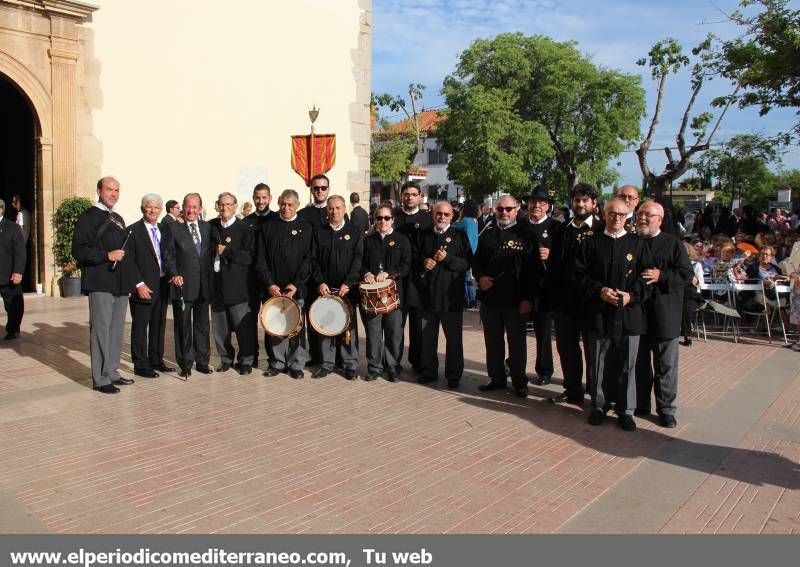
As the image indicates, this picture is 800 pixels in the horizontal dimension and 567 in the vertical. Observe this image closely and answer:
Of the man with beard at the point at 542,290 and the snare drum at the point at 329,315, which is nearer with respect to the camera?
the man with beard at the point at 542,290

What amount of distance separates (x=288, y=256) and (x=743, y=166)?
41498 mm

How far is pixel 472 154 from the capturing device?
129 ft

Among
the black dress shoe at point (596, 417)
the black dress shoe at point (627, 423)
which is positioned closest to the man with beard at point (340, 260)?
the black dress shoe at point (596, 417)

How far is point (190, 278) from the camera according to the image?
689 centimetres

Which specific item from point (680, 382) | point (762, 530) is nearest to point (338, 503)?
point (762, 530)

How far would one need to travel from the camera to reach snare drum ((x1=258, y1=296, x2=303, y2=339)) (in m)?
6.64

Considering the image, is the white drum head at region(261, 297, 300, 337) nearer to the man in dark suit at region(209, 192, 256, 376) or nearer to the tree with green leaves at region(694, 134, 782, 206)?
the man in dark suit at region(209, 192, 256, 376)

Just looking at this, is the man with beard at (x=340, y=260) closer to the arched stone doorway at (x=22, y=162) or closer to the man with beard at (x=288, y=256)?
the man with beard at (x=288, y=256)

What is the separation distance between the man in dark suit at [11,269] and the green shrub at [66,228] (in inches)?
133

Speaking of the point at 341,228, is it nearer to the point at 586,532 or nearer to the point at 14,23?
the point at 586,532

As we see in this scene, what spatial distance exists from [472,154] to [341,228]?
33.6 m

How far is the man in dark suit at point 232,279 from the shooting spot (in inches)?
274

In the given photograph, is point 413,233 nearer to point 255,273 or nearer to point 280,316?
point 280,316

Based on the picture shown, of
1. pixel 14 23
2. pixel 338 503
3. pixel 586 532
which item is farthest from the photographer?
pixel 14 23
